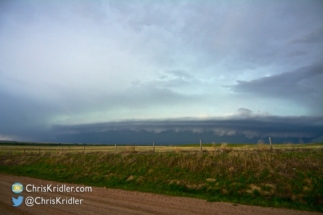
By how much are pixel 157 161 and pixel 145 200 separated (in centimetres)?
1164

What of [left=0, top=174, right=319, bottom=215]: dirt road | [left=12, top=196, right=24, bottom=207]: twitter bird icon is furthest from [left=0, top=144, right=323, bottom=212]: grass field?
[left=12, top=196, right=24, bottom=207]: twitter bird icon

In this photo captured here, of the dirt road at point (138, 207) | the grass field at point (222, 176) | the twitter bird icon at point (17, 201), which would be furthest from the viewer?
the grass field at point (222, 176)

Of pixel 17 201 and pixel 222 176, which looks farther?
pixel 222 176

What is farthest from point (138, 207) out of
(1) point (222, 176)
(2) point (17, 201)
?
(1) point (222, 176)

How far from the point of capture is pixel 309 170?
1641 centimetres

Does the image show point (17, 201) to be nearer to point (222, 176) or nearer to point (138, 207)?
point (138, 207)

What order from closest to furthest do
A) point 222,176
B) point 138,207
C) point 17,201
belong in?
point 138,207, point 17,201, point 222,176

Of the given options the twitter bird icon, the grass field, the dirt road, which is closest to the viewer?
the dirt road

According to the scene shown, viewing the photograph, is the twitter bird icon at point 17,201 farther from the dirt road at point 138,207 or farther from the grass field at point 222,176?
the grass field at point 222,176

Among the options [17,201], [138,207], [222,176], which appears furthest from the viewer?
[222,176]

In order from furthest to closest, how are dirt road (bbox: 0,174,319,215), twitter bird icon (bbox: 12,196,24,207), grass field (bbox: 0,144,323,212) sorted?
grass field (bbox: 0,144,323,212) < twitter bird icon (bbox: 12,196,24,207) < dirt road (bbox: 0,174,319,215)

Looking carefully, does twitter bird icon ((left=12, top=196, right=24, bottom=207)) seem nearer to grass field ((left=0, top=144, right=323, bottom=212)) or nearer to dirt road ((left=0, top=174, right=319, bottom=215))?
dirt road ((left=0, top=174, right=319, bottom=215))

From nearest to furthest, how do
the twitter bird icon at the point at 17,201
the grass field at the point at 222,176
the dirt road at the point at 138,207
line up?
the dirt road at the point at 138,207 → the twitter bird icon at the point at 17,201 → the grass field at the point at 222,176

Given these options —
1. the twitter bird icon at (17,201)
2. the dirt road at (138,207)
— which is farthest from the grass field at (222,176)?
the twitter bird icon at (17,201)
